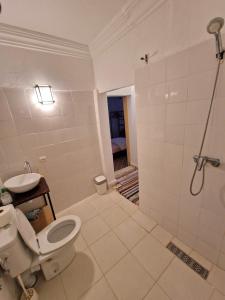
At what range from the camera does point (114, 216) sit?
214 centimetres

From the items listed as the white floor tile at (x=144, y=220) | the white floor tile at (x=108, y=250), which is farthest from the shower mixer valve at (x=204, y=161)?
the white floor tile at (x=108, y=250)

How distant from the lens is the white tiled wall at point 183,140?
1070 mm

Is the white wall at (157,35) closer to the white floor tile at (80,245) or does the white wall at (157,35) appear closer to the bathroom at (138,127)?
the bathroom at (138,127)

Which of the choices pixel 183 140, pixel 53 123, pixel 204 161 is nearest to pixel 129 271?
pixel 204 161

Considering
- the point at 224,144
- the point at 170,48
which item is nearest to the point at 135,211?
the point at 224,144

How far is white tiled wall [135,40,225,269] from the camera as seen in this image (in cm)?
107

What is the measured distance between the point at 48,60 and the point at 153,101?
1514 millimetres

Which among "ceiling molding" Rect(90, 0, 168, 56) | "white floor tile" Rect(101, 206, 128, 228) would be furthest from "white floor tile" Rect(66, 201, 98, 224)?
"ceiling molding" Rect(90, 0, 168, 56)

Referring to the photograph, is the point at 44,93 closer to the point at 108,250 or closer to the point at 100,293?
the point at 108,250

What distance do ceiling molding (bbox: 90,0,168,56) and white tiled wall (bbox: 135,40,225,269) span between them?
46 cm

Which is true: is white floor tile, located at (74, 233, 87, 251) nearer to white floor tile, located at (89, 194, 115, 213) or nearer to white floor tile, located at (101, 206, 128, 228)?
white floor tile, located at (101, 206, 128, 228)

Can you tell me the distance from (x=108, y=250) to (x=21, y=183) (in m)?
1.33

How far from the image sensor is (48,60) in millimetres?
1821

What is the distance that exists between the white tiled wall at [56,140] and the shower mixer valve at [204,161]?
1698 mm
